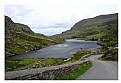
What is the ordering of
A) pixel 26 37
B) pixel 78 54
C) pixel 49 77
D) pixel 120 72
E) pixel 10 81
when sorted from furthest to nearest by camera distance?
pixel 26 37 < pixel 78 54 < pixel 120 72 < pixel 49 77 < pixel 10 81

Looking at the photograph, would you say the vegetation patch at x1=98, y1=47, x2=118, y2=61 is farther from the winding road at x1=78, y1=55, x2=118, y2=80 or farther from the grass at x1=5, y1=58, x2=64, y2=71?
the grass at x1=5, y1=58, x2=64, y2=71

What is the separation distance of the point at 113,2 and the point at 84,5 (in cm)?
173

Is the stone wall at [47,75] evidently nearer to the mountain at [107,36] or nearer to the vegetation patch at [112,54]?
the mountain at [107,36]

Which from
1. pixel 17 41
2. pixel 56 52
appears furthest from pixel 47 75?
pixel 17 41

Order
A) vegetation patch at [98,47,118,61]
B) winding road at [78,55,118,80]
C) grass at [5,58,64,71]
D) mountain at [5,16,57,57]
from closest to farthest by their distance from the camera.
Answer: winding road at [78,55,118,80] < grass at [5,58,64,71] < vegetation patch at [98,47,118,61] < mountain at [5,16,57,57]

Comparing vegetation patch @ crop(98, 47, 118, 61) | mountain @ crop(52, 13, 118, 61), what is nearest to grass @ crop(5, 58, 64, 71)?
vegetation patch @ crop(98, 47, 118, 61)

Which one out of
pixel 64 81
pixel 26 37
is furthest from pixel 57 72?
pixel 26 37

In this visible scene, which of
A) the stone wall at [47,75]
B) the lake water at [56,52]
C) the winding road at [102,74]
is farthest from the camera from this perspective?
the lake water at [56,52]

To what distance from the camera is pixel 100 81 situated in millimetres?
13625

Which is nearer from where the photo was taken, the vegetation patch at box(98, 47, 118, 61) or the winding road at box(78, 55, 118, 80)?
the winding road at box(78, 55, 118, 80)

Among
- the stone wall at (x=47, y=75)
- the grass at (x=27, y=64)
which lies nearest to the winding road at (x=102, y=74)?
the stone wall at (x=47, y=75)

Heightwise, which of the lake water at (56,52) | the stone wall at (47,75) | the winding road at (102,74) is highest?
the stone wall at (47,75)

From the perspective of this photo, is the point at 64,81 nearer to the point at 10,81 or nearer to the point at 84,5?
the point at 10,81
